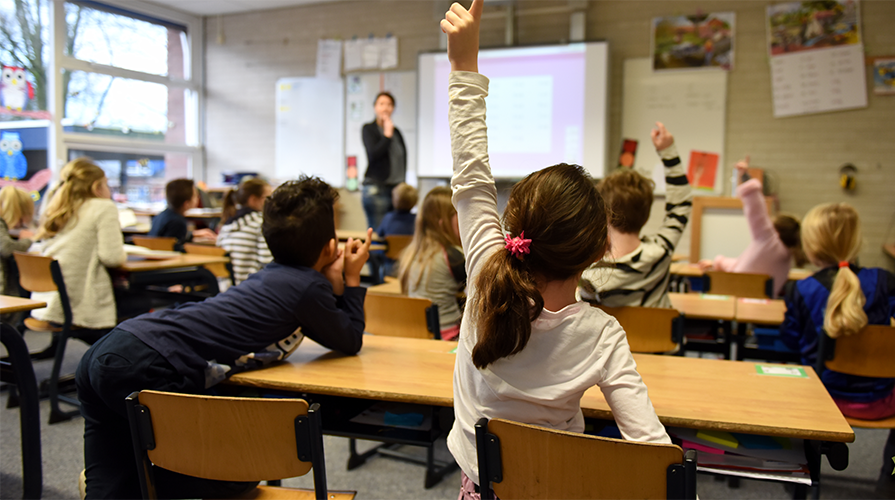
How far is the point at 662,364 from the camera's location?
5.04 feet

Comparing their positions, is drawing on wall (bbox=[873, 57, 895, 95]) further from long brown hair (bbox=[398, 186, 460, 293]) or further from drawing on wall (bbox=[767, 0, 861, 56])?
long brown hair (bbox=[398, 186, 460, 293])

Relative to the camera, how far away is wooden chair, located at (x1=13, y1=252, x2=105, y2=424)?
2.55m

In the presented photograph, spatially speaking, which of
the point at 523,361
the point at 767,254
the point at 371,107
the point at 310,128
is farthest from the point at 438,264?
the point at 310,128

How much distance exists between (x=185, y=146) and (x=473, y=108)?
7432 mm

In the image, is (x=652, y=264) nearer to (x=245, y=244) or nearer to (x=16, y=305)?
(x=16, y=305)

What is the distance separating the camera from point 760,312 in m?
2.46

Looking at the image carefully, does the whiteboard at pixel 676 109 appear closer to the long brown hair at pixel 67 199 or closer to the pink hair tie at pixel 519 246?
the long brown hair at pixel 67 199

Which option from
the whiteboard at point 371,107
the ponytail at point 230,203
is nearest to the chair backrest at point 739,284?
the ponytail at point 230,203

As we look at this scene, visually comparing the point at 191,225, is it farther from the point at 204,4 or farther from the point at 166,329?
the point at 166,329

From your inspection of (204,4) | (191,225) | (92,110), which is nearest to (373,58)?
(204,4)

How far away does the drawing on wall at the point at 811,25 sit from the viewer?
16.9 feet

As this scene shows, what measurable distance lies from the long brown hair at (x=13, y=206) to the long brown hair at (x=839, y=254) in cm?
422

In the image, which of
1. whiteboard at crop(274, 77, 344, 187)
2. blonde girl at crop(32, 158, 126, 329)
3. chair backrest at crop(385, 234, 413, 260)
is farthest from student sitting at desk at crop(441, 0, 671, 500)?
whiteboard at crop(274, 77, 344, 187)

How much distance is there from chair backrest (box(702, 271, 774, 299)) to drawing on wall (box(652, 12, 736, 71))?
10.0 feet
